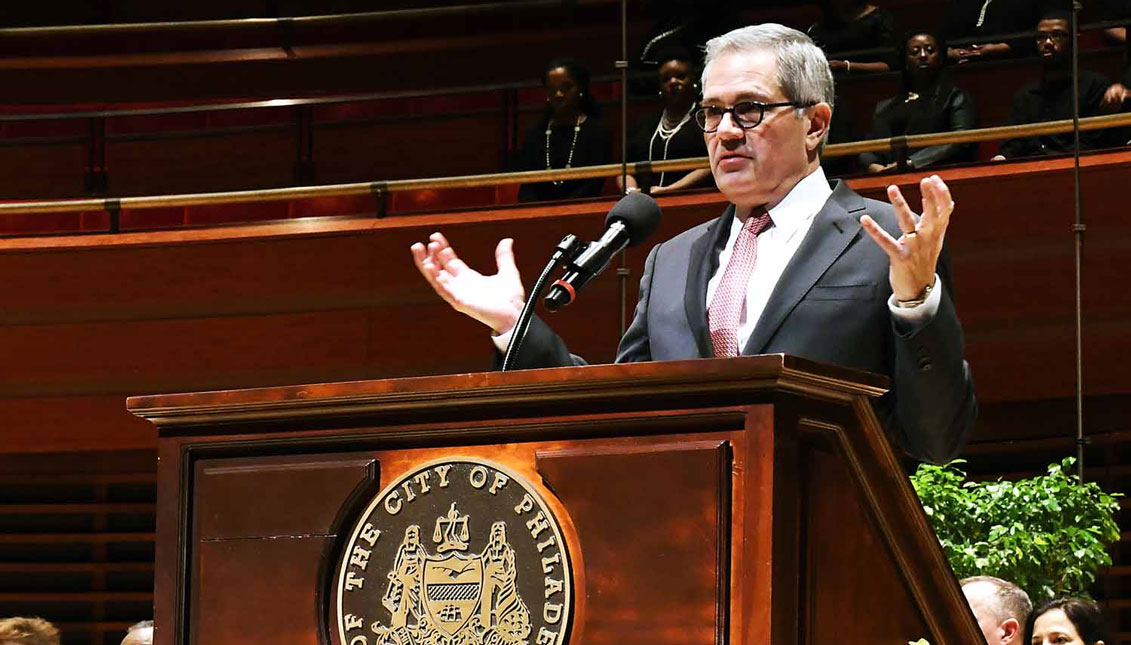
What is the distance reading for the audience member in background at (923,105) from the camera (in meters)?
5.44

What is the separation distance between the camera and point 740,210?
6.44ft

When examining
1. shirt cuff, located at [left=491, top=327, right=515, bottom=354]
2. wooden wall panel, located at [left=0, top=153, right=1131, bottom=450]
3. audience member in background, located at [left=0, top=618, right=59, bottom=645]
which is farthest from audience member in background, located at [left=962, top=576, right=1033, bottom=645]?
wooden wall panel, located at [left=0, top=153, right=1131, bottom=450]

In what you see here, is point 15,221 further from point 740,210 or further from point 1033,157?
point 740,210

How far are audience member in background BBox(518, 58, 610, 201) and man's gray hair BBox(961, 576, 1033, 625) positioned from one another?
2925mm

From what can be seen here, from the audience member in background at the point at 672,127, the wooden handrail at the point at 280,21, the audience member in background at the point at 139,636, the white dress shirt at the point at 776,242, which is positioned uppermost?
the wooden handrail at the point at 280,21

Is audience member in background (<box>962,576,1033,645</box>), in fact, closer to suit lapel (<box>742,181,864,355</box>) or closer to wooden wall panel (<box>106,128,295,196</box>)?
suit lapel (<box>742,181,864,355</box>)

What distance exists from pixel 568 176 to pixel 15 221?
236cm

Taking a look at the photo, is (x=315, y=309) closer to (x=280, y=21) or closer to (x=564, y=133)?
(x=564, y=133)

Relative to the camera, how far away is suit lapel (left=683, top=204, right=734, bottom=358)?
1837 mm

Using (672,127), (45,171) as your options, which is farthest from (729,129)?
(45,171)

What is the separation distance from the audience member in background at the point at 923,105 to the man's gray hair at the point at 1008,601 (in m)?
2.55

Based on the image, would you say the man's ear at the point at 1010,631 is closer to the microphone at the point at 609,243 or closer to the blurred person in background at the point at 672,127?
the microphone at the point at 609,243

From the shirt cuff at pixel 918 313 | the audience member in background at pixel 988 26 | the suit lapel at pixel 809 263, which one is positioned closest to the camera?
the shirt cuff at pixel 918 313

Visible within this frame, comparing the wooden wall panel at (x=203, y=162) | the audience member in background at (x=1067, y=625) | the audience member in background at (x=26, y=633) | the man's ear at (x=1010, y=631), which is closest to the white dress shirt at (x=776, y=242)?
the man's ear at (x=1010, y=631)
